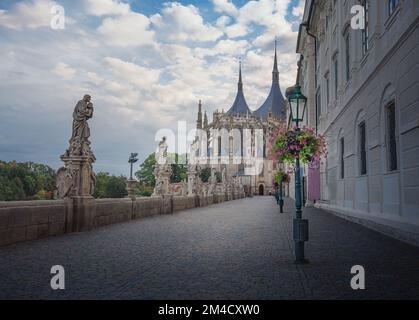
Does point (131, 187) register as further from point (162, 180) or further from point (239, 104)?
point (239, 104)

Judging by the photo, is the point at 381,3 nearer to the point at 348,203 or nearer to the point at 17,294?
the point at 348,203

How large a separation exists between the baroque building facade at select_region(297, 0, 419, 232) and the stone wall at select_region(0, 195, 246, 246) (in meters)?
8.11

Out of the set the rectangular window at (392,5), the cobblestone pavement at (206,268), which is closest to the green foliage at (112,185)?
the cobblestone pavement at (206,268)

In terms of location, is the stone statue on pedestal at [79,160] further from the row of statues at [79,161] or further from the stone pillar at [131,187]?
the stone pillar at [131,187]

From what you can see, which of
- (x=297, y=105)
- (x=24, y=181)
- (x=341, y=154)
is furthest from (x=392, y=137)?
(x=24, y=181)

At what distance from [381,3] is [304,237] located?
28.2 ft

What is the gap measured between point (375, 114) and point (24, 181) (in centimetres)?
1516

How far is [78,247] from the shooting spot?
7.96 meters

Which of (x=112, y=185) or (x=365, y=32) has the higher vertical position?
(x=365, y=32)

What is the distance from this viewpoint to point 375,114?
40.8ft

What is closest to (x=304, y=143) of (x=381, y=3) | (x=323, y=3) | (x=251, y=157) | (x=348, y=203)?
(x=381, y=3)

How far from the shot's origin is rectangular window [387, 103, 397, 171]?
430 inches

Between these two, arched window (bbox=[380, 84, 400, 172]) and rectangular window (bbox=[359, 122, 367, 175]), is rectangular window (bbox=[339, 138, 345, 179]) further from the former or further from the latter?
arched window (bbox=[380, 84, 400, 172])

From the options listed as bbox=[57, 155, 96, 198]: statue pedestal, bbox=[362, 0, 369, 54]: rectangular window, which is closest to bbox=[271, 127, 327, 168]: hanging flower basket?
bbox=[57, 155, 96, 198]: statue pedestal
